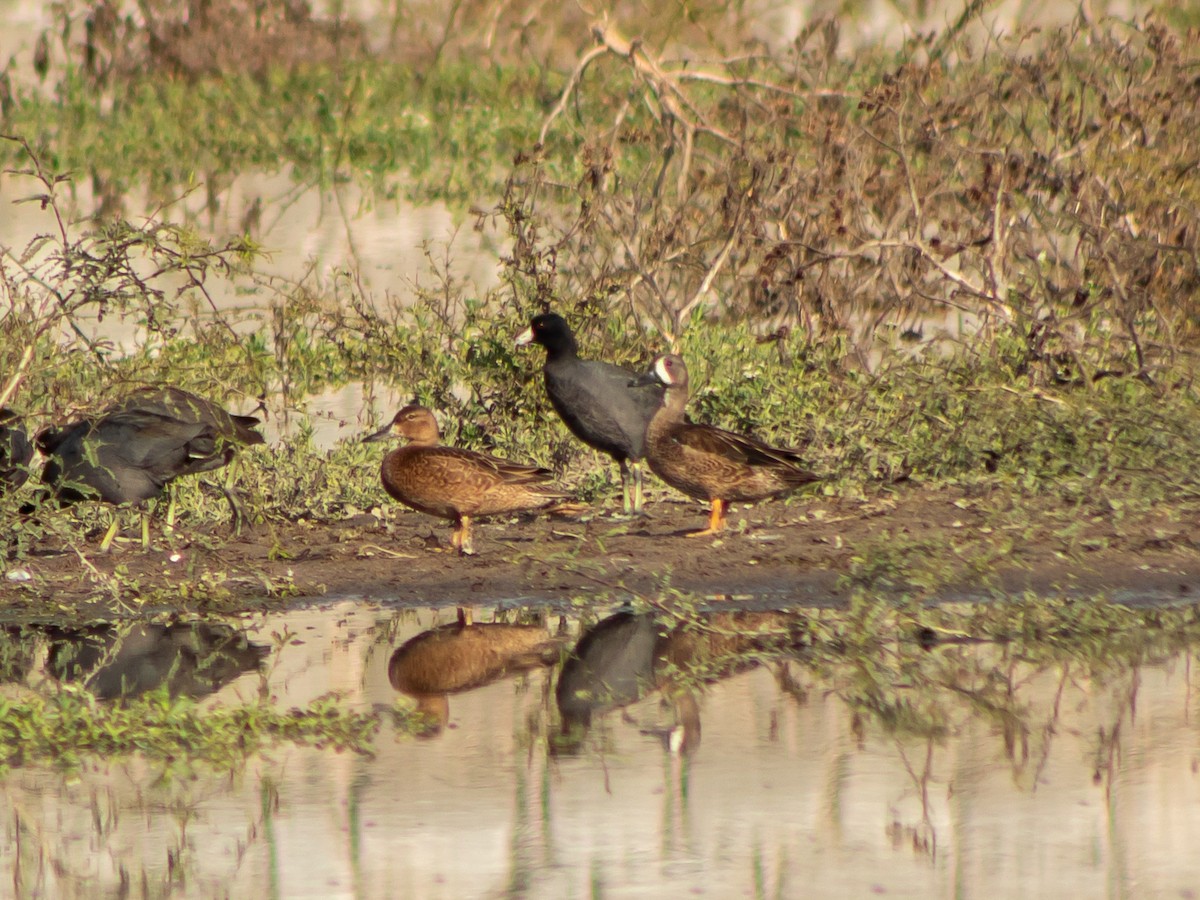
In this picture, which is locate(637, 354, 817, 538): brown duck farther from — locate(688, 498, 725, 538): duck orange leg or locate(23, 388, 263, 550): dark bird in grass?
locate(23, 388, 263, 550): dark bird in grass

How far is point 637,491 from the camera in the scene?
953 centimetres

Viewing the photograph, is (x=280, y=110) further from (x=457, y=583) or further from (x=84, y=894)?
(x=84, y=894)

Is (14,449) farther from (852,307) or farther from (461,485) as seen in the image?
(852,307)

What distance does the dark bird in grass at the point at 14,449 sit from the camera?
8328 millimetres

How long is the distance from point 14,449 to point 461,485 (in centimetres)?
199

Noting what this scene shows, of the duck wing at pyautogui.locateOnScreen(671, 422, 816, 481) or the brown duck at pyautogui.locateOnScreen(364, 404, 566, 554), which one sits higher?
the duck wing at pyautogui.locateOnScreen(671, 422, 816, 481)

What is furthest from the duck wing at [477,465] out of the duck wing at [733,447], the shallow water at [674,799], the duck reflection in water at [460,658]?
the shallow water at [674,799]

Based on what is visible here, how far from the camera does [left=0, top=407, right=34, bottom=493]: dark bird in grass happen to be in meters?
8.33

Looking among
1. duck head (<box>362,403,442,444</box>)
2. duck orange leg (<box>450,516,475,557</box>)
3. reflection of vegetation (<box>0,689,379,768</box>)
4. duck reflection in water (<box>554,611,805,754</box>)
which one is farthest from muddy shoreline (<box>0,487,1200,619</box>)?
reflection of vegetation (<box>0,689,379,768</box>)

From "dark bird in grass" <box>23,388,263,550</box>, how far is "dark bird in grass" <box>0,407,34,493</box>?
0.41 feet

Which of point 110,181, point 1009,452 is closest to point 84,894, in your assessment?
point 1009,452

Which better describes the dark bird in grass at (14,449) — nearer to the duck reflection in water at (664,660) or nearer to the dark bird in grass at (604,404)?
the dark bird in grass at (604,404)

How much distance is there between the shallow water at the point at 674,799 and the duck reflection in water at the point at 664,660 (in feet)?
0.08

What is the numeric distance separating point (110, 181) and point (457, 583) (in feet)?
30.4
